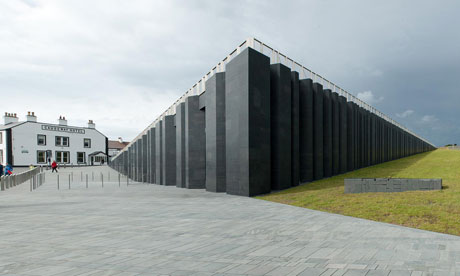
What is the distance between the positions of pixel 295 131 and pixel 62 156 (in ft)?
203

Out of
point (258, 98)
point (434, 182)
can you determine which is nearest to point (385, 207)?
point (434, 182)

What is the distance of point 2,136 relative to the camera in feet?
172


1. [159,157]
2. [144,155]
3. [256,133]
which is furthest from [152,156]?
[256,133]

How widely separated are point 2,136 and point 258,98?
204ft

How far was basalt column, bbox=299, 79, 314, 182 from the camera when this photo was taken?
19.4 metres

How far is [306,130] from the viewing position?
19.4 meters

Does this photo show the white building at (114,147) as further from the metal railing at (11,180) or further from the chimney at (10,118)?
the metal railing at (11,180)

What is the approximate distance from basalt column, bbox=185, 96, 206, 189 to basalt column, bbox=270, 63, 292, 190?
5952 millimetres

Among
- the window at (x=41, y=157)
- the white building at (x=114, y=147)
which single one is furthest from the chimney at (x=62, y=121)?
the white building at (x=114, y=147)

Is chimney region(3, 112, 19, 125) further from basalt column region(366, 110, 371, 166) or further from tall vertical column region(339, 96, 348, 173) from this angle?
basalt column region(366, 110, 371, 166)

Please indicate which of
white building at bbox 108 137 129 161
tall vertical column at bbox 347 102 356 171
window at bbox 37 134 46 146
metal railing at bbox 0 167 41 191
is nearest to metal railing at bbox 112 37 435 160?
tall vertical column at bbox 347 102 356 171

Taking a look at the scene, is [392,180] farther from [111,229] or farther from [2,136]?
[2,136]

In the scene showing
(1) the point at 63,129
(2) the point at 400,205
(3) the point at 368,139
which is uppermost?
(1) the point at 63,129

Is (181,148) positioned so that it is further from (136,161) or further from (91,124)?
(91,124)
